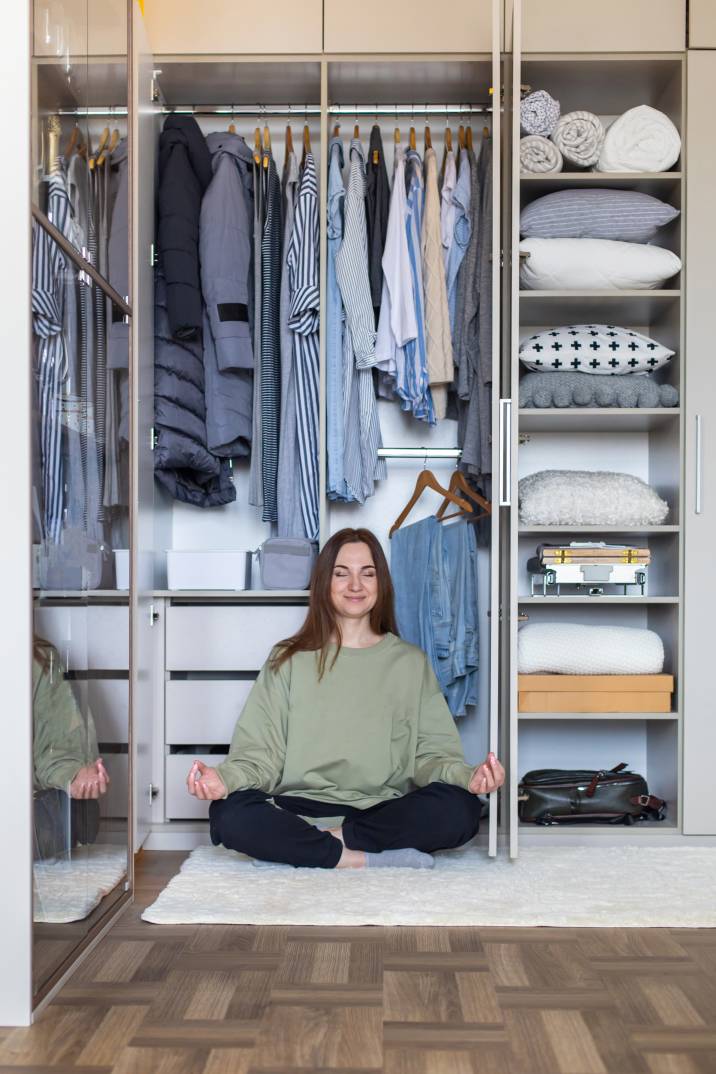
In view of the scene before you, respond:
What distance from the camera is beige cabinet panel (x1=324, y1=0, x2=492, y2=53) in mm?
3438

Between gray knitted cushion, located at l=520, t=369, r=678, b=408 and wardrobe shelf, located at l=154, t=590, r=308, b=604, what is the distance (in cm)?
91

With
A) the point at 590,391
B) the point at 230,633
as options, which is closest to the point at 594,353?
the point at 590,391

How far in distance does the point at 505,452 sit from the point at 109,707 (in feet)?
4.02

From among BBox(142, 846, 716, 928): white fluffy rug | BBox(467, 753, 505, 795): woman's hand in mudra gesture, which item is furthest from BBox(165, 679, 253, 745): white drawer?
BBox(467, 753, 505, 795): woman's hand in mudra gesture

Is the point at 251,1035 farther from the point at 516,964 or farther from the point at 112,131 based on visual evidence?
the point at 112,131

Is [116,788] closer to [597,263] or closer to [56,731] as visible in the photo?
[56,731]

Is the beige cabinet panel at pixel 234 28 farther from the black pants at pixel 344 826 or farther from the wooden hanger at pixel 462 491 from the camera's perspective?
the black pants at pixel 344 826

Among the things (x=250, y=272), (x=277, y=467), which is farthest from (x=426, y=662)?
(x=250, y=272)

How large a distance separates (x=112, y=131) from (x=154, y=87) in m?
0.87

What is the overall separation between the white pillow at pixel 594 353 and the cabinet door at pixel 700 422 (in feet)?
0.41

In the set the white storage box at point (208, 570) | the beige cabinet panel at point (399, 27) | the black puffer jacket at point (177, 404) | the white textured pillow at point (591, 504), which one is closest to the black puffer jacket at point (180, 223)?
the black puffer jacket at point (177, 404)

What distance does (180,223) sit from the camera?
3502 millimetres

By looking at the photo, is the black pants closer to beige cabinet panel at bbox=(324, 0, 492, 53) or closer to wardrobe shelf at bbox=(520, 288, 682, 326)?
wardrobe shelf at bbox=(520, 288, 682, 326)

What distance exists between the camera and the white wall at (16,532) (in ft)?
6.39
